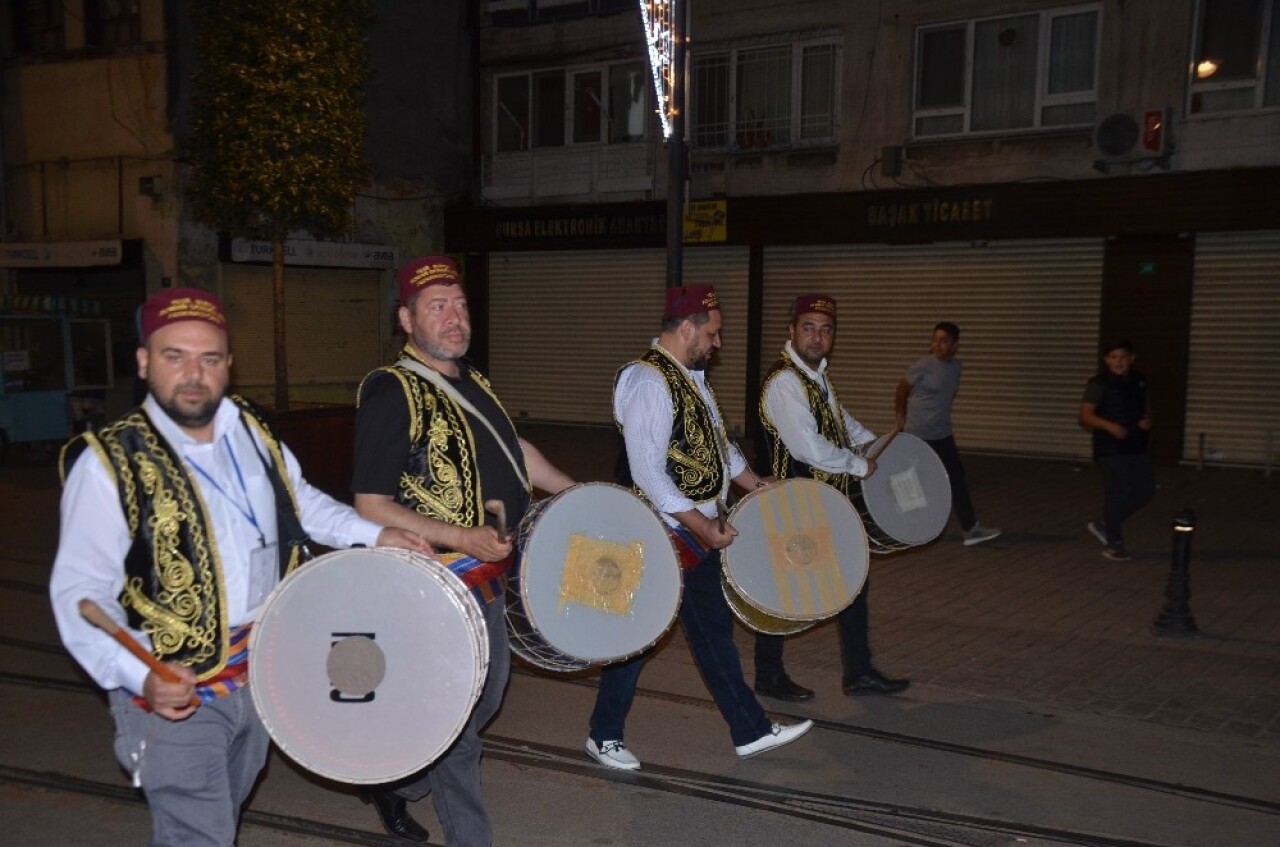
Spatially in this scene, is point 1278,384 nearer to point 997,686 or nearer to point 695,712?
point 997,686

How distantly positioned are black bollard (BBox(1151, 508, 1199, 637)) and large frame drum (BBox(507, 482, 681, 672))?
4.49m

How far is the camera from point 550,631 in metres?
4.24

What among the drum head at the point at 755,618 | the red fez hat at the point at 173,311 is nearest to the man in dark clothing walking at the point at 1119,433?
the drum head at the point at 755,618

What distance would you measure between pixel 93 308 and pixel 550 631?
46.9 ft

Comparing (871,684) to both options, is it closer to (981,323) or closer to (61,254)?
(981,323)

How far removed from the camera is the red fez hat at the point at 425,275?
396cm

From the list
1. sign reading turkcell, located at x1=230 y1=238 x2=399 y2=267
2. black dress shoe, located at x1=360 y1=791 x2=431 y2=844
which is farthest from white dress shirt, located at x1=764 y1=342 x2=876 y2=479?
sign reading turkcell, located at x1=230 y1=238 x2=399 y2=267

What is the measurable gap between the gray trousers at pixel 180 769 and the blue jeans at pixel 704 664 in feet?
7.65

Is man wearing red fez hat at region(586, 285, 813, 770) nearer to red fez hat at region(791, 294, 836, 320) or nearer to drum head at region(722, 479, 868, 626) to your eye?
drum head at region(722, 479, 868, 626)

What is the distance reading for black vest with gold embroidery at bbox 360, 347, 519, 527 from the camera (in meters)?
3.82

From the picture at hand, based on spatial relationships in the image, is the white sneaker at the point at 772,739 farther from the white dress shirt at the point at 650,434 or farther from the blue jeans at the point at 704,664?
the white dress shirt at the point at 650,434

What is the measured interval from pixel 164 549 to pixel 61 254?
744 inches

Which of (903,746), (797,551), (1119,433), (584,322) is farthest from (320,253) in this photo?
(903,746)

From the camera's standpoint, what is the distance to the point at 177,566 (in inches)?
118
